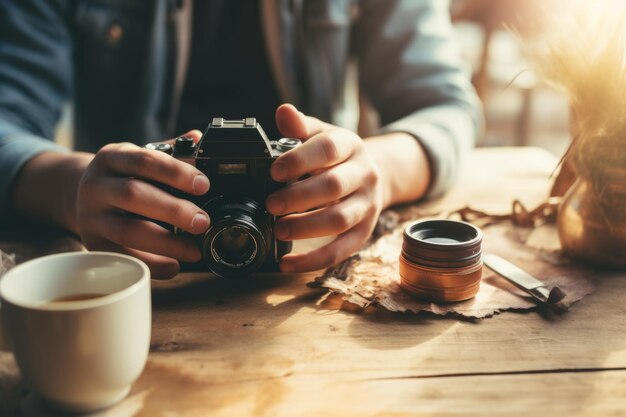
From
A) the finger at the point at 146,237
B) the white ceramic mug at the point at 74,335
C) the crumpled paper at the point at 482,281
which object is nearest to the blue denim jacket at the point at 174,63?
the crumpled paper at the point at 482,281

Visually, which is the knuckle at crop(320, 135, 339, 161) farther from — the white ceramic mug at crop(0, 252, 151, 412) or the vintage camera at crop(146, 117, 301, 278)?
the white ceramic mug at crop(0, 252, 151, 412)

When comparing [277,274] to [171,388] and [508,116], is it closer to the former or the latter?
[171,388]

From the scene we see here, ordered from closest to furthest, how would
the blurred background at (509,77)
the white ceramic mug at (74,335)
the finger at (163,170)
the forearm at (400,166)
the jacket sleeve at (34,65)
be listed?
the white ceramic mug at (74,335), the finger at (163,170), the blurred background at (509,77), the forearm at (400,166), the jacket sleeve at (34,65)

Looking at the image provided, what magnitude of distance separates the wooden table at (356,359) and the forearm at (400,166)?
0.86 feet

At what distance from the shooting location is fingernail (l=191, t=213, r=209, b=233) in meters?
0.65

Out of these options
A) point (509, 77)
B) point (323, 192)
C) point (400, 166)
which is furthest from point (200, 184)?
point (509, 77)

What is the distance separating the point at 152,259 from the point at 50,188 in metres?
0.22

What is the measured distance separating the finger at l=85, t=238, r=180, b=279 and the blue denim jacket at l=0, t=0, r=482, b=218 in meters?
0.43

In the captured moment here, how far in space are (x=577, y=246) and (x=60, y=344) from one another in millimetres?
612

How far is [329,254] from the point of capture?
0.74m

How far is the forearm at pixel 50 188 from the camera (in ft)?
2.67

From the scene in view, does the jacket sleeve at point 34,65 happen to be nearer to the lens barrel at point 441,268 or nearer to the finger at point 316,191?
the finger at point 316,191

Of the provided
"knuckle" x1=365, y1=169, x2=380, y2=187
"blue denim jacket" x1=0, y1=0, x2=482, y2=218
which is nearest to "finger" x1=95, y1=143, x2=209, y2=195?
"knuckle" x1=365, y1=169, x2=380, y2=187

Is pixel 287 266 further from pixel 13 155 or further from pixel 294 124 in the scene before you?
pixel 13 155
